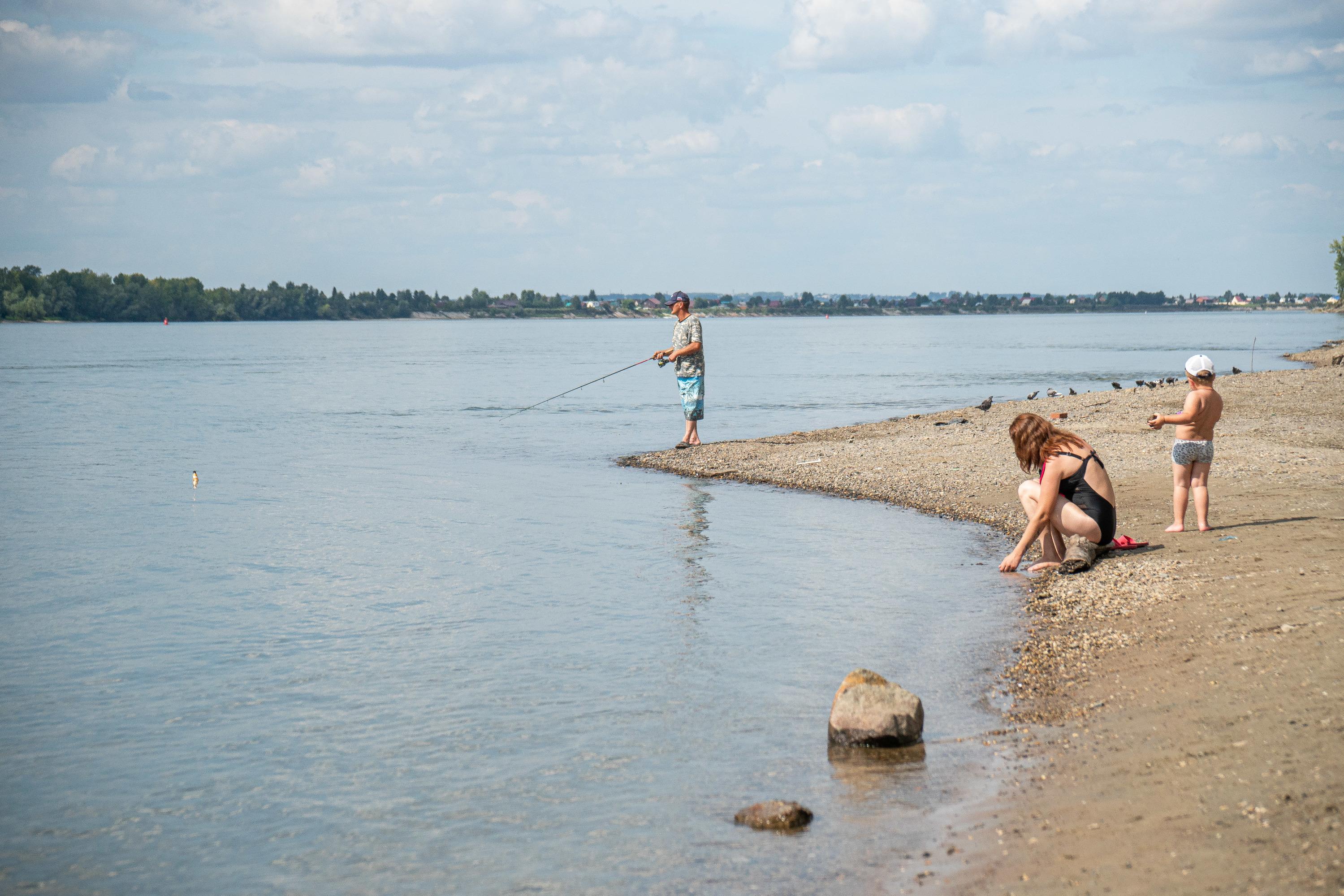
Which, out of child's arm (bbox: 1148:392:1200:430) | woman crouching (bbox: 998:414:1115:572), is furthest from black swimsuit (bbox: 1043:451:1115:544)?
child's arm (bbox: 1148:392:1200:430)

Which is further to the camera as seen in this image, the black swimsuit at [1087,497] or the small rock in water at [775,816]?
the black swimsuit at [1087,497]

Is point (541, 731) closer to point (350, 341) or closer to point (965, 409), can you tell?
point (965, 409)

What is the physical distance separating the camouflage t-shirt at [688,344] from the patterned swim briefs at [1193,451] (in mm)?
10296

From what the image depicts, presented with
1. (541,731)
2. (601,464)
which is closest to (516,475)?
(601,464)

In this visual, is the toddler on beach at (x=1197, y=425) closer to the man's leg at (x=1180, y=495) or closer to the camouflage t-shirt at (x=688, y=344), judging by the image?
the man's leg at (x=1180, y=495)

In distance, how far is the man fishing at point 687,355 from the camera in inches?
819

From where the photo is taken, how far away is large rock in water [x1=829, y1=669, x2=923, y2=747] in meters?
7.16

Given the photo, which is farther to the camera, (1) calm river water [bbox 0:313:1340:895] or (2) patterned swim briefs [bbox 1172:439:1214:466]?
(2) patterned swim briefs [bbox 1172:439:1214:466]

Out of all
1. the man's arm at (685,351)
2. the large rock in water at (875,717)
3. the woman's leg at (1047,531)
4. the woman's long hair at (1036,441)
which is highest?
the man's arm at (685,351)

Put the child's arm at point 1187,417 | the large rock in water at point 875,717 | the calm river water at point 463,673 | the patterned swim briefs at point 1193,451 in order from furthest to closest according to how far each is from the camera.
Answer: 1. the patterned swim briefs at point 1193,451
2. the child's arm at point 1187,417
3. the large rock in water at point 875,717
4. the calm river water at point 463,673

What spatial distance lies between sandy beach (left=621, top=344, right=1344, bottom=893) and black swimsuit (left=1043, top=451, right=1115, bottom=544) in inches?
17.6

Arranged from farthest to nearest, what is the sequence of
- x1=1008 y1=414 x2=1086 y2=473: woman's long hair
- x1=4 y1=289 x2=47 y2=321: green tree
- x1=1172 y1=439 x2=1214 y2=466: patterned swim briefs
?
1. x1=4 y1=289 x2=47 y2=321: green tree
2. x1=1172 y1=439 x2=1214 y2=466: patterned swim briefs
3. x1=1008 y1=414 x2=1086 y2=473: woman's long hair

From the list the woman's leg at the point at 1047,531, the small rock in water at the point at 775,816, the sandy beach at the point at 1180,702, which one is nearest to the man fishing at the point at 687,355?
the sandy beach at the point at 1180,702

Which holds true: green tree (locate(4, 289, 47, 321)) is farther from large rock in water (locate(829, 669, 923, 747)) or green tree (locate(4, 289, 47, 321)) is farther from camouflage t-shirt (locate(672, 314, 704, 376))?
large rock in water (locate(829, 669, 923, 747))
